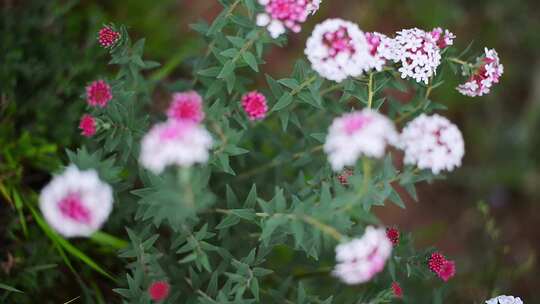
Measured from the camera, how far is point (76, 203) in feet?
7.27

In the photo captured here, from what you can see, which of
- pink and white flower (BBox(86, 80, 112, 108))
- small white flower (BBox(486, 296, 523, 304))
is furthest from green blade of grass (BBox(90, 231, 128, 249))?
small white flower (BBox(486, 296, 523, 304))

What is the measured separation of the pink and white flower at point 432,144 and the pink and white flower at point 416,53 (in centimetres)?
43

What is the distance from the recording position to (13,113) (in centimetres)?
380

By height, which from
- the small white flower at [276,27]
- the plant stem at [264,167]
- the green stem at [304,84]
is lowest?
the plant stem at [264,167]

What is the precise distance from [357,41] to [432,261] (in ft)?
4.25

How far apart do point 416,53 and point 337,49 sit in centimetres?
58

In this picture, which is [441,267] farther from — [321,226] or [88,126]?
[88,126]

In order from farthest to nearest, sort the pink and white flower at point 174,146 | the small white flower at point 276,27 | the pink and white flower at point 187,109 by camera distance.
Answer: the small white flower at point 276,27 < the pink and white flower at point 187,109 < the pink and white flower at point 174,146

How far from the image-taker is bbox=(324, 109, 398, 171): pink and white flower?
2.31m

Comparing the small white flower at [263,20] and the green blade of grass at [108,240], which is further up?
the small white flower at [263,20]

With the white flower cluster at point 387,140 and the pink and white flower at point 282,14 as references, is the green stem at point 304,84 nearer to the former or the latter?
the pink and white flower at point 282,14

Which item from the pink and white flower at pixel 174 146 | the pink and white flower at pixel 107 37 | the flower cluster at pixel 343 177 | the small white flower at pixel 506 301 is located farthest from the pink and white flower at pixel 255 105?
the small white flower at pixel 506 301

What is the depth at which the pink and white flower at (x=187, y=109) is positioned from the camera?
7.92 feet

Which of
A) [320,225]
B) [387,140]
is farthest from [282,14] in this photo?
[320,225]
